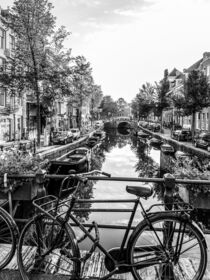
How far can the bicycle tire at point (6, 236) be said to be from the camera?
287cm

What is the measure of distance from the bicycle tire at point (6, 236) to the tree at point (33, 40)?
65.4ft

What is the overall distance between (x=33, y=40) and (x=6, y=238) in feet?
67.3

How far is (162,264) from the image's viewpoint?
2793 millimetres

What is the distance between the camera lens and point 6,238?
10.5 ft

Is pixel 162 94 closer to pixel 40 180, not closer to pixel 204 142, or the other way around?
pixel 204 142

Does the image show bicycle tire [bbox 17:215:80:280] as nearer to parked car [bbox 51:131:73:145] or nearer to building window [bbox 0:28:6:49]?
parked car [bbox 51:131:73:145]

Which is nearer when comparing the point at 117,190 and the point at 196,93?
the point at 117,190

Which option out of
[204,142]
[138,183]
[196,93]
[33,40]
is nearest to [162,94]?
[196,93]

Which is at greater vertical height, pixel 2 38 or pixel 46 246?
pixel 2 38

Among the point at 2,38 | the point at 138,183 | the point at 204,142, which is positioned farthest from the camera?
the point at 2,38

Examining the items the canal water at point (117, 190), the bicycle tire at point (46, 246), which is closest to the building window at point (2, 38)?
the canal water at point (117, 190)

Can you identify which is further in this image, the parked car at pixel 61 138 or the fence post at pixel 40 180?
the parked car at pixel 61 138

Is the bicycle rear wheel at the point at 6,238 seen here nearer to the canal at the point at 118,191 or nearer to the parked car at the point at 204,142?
the canal at the point at 118,191

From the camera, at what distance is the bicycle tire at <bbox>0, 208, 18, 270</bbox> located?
2.87 m
